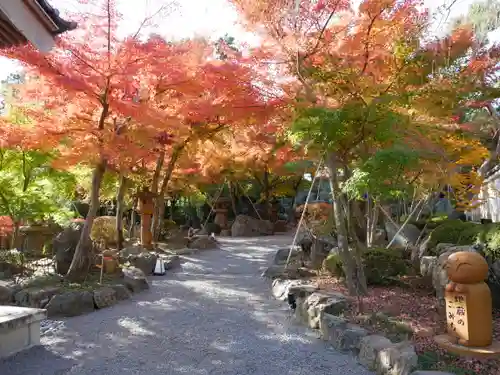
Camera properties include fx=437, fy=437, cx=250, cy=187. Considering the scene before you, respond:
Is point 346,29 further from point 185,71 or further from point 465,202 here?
point 465,202

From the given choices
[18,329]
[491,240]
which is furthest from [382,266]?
[18,329]

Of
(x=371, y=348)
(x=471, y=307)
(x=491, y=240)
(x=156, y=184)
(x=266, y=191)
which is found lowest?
(x=371, y=348)

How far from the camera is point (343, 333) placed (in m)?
5.14

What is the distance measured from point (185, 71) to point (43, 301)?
5.04m

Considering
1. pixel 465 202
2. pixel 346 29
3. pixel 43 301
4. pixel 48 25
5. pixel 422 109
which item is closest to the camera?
pixel 48 25

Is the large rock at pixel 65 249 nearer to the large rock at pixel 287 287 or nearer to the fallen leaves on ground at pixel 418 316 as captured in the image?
the large rock at pixel 287 287

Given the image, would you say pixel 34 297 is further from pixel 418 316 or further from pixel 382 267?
pixel 382 267

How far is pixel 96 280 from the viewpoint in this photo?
8484mm

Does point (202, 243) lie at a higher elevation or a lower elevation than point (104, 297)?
higher

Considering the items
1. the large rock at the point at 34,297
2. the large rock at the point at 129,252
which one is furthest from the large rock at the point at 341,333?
the large rock at the point at 129,252

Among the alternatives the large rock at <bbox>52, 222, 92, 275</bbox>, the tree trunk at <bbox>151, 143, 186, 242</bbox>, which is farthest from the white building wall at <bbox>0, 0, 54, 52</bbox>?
the tree trunk at <bbox>151, 143, 186, 242</bbox>

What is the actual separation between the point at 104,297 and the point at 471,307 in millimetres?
5604

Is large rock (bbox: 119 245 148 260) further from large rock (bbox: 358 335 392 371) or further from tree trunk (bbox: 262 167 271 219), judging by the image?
tree trunk (bbox: 262 167 271 219)

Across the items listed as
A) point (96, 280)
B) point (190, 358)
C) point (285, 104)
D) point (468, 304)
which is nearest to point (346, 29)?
point (285, 104)
